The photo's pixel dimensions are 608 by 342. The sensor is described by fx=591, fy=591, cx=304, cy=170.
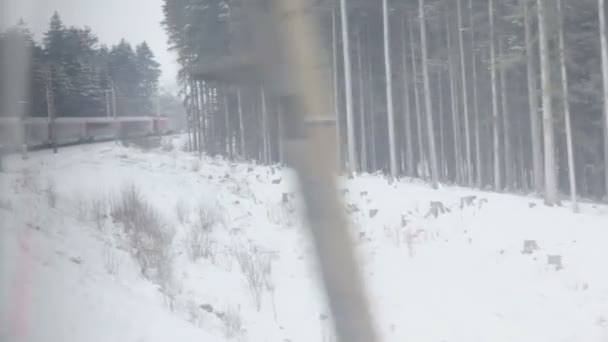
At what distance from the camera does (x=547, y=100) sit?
60.8 feet

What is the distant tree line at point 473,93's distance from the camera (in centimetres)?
Result: 1983

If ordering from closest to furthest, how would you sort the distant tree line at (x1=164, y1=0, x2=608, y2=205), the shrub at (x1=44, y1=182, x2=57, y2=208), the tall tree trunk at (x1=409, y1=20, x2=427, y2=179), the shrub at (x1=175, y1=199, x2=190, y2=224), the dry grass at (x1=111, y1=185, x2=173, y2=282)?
the dry grass at (x1=111, y1=185, x2=173, y2=282), the shrub at (x1=44, y1=182, x2=57, y2=208), the shrub at (x1=175, y1=199, x2=190, y2=224), the distant tree line at (x1=164, y1=0, x2=608, y2=205), the tall tree trunk at (x1=409, y1=20, x2=427, y2=179)

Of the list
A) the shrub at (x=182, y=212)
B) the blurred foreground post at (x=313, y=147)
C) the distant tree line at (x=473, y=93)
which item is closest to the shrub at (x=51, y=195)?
the shrub at (x=182, y=212)

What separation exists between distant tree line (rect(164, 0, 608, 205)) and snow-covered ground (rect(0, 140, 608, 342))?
18.5ft

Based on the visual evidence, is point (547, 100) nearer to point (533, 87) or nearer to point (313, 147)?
point (533, 87)

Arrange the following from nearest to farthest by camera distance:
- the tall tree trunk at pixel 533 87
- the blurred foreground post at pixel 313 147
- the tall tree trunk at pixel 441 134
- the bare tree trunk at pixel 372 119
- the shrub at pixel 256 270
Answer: the blurred foreground post at pixel 313 147 → the shrub at pixel 256 270 → the tall tree trunk at pixel 533 87 → the bare tree trunk at pixel 372 119 → the tall tree trunk at pixel 441 134

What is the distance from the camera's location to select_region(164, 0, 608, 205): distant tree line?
65.1 ft

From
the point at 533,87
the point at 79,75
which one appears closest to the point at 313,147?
the point at 79,75

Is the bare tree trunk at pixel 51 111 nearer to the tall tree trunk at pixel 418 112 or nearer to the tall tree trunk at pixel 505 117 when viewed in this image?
the tall tree trunk at pixel 418 112

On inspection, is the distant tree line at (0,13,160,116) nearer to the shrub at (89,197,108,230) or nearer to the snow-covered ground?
the snow-covered ground

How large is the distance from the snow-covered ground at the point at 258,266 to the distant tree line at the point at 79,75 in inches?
54.8

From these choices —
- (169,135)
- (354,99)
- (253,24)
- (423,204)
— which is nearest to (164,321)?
(253,24)

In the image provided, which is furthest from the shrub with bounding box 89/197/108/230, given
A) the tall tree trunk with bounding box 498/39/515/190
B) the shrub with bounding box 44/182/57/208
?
the tall tree trunk with bounding box 498/39/515/190

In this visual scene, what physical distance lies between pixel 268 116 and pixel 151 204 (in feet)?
29.8
